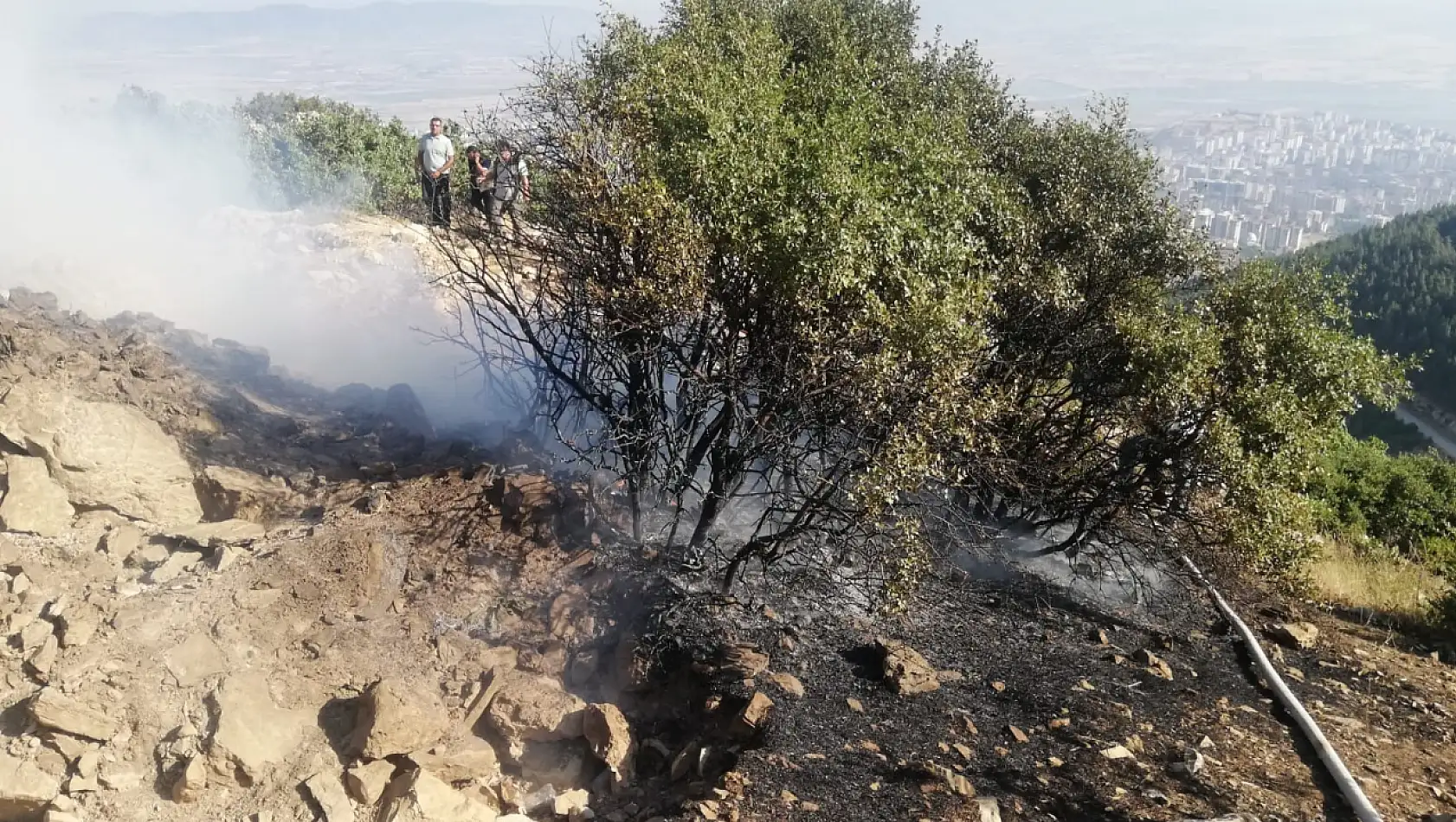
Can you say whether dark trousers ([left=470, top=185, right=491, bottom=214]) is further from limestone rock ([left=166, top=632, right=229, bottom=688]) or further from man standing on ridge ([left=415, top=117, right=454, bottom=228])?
limestone rock ([left=166, top=632, right=229, bottom=688])

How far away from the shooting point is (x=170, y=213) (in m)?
15.2

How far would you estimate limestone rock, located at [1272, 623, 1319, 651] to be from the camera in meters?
7.64

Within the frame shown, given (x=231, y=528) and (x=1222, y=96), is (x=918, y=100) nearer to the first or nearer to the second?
(x=231, y=528)

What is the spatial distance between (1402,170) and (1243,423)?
107m

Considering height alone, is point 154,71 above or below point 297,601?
above

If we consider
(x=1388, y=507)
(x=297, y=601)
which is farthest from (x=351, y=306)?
(x=1388, y=507)

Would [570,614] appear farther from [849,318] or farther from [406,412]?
[406,412]

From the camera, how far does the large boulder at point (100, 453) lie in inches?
267

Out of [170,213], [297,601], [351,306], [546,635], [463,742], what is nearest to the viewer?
[463,742]

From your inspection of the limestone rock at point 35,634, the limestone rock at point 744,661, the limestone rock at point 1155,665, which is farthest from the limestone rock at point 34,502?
the limestone rock at point 1155,665

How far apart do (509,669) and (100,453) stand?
3.80m

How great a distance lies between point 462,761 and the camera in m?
5.31

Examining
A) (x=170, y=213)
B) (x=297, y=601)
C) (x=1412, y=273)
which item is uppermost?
(x=1412, y=273)

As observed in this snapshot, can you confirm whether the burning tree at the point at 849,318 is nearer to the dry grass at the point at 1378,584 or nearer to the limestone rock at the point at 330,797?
the limestone rock at the point at 330,797
